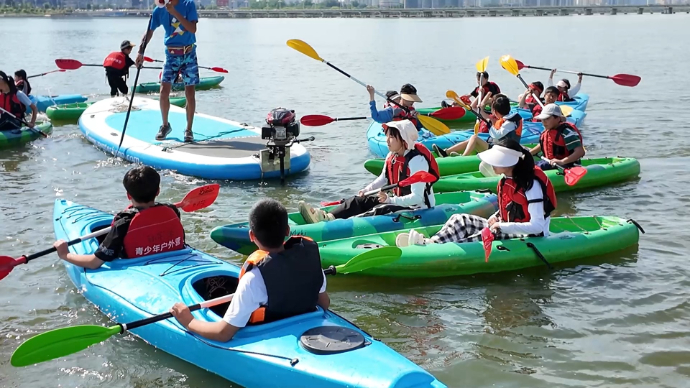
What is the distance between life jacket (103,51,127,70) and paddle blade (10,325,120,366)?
9751 millimetres

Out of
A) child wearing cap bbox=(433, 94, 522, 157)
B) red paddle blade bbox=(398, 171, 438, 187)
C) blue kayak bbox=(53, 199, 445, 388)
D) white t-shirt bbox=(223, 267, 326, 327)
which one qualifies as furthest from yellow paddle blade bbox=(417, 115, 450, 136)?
white t-shirt bbox=(223, 267, 326, 327)

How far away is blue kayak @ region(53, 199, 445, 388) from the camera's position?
140 inches

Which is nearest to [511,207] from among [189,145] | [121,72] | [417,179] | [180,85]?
A: [417,179]

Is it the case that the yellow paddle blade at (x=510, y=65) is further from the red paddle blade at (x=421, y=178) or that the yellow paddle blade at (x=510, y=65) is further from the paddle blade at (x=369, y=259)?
the paddle blade at (x=369, y=259)

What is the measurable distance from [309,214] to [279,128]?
231 cm

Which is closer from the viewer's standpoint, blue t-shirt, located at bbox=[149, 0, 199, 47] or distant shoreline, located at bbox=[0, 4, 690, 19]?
blue t-shirt, located at bbox=[149, 0, 199, 47]

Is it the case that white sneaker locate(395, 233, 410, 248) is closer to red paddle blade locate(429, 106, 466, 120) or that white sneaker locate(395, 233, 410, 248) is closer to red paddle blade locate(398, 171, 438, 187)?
red paddle blade locate(398, 171, 438, 187)

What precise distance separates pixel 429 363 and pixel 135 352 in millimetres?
1866

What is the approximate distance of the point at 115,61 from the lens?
12.9 meters

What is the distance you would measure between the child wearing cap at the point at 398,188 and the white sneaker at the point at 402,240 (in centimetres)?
44

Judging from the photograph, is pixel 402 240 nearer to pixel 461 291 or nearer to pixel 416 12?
pixel 461 291

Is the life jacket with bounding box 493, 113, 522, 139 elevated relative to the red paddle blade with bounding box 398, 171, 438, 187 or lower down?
Result: elevated

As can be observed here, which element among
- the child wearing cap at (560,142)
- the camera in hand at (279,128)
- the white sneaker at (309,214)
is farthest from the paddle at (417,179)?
the camera in hand at (279,128)

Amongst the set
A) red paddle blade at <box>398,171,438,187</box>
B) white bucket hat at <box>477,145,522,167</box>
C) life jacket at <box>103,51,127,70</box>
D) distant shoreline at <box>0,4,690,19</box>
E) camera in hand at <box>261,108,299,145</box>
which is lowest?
red paddle blade at <box>398,171,438,187</box>
